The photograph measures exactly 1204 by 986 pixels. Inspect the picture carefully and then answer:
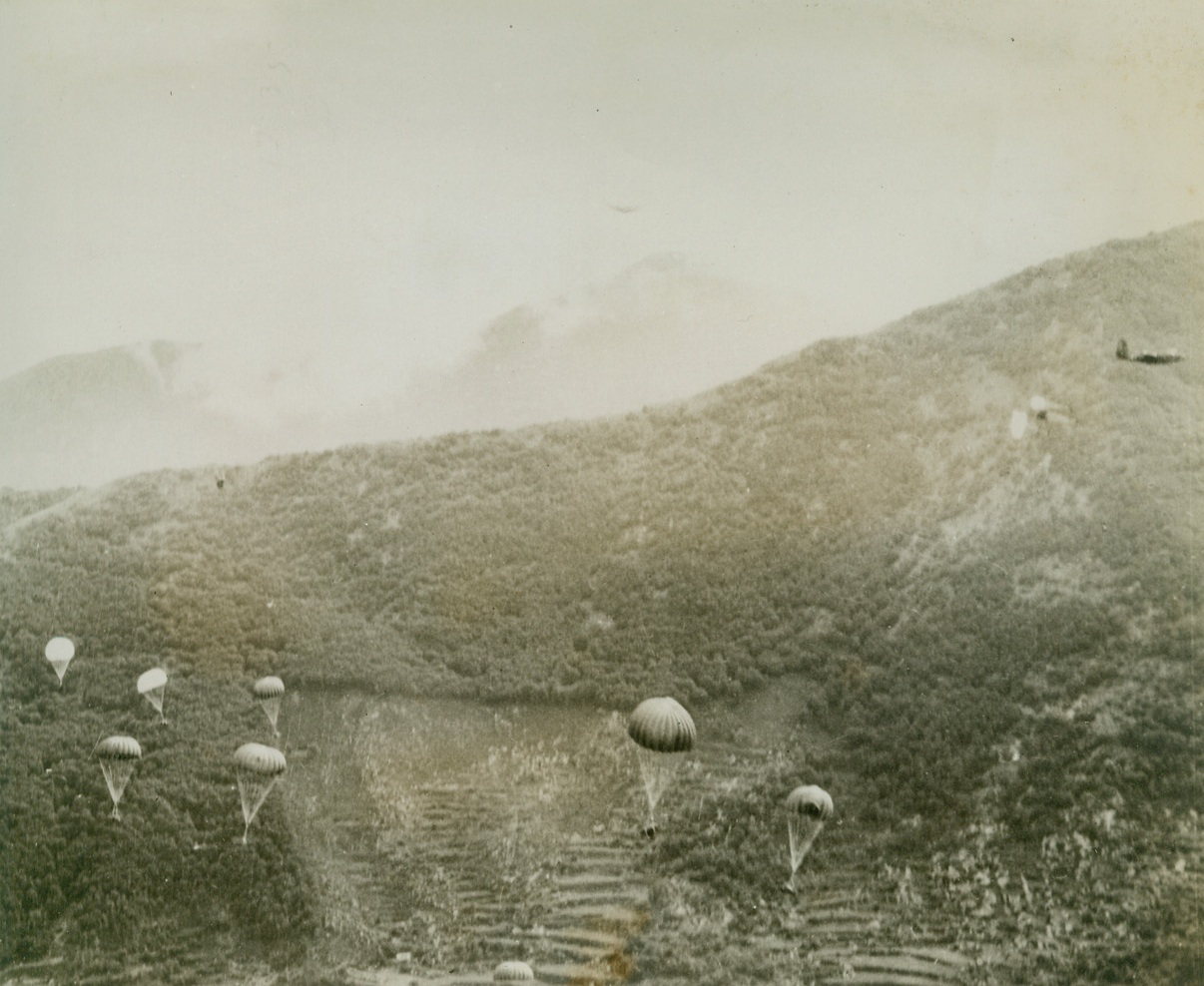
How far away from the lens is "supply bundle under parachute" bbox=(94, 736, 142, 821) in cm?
733

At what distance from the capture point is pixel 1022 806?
667 centimetres

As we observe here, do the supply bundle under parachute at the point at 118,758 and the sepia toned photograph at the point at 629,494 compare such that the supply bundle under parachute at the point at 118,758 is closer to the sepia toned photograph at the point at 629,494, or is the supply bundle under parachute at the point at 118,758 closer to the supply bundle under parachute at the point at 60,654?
the sepia toned photograph at the point at 629,494

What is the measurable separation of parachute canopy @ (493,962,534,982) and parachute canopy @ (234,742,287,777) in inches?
109

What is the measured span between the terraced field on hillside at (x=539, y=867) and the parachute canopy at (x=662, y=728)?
517 millimetres

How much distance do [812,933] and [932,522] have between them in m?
3.94

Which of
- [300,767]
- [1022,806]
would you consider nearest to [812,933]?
[1022,806]

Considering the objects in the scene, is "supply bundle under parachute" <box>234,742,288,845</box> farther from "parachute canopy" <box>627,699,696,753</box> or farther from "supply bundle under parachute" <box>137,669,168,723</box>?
"parachute canopy" <box>627,699,696,753</box>

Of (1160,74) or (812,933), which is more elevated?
(1160,74)

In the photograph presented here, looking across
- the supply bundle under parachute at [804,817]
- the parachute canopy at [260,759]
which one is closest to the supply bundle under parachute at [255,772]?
the parachute canopy at [260,759]

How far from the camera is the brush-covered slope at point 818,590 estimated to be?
6.76m

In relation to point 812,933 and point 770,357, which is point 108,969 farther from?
point 770,357

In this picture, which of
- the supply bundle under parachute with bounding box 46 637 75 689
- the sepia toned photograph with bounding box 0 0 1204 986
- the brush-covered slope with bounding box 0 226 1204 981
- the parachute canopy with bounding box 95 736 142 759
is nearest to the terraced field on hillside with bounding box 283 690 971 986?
the sepia toned photograph with bounding box 0 0 1204 986

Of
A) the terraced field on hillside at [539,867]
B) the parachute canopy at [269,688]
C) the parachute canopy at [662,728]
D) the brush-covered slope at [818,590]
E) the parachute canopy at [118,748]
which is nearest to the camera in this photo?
the terraced field on hillside at [539,867]

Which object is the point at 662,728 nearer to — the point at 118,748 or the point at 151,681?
the point at 151,681
